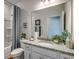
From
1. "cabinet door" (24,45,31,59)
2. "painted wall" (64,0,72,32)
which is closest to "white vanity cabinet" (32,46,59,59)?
"cabinet door" (24,45,31,59)

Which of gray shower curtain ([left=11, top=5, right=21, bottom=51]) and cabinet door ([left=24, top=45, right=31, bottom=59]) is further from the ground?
gray shower curtain ([left=11, top=5, right=21, bottom=51])

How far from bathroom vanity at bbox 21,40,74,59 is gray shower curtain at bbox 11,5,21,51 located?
0.19 meters

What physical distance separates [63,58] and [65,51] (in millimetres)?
166

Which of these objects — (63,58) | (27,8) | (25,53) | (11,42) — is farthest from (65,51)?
(27,8)

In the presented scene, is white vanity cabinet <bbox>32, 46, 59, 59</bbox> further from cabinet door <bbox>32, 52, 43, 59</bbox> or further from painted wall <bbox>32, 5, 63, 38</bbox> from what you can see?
Result: painted wall <bbox>32, 5, 63, 38</bbox>

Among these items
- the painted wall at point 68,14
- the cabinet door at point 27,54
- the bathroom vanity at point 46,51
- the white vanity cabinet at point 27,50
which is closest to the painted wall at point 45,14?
the painted wall at point 68,14

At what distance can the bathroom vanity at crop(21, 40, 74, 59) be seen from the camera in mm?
1751

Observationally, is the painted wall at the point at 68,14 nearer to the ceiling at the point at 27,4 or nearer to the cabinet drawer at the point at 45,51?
the cabinet drawer at the point at 45,51

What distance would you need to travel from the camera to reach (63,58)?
1.79m

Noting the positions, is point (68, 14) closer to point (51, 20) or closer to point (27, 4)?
point (51, 20)

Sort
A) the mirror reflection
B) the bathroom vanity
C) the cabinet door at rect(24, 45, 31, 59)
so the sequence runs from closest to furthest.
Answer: the bathroom vanity, the mirror reflection, the cabinet door at rect(24, 45, 31, 59)

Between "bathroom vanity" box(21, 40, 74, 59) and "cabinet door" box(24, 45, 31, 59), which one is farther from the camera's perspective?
"cabinet door" box(24, 45, 31, 59)

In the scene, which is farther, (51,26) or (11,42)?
(11,42)
